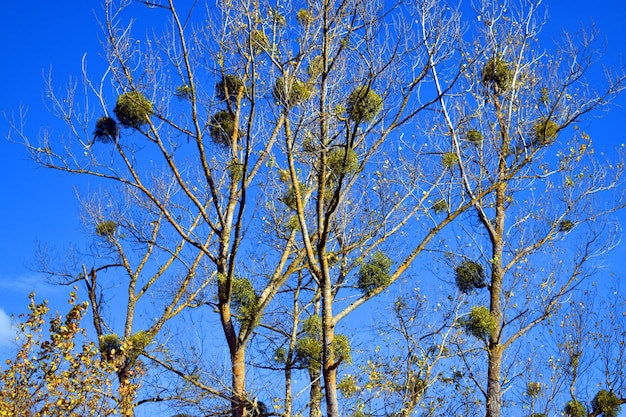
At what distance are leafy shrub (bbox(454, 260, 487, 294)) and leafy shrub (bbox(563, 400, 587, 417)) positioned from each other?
2543 millimetres

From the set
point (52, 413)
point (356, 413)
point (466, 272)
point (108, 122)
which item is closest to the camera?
point (52, 413)

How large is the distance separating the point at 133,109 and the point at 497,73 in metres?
5.80

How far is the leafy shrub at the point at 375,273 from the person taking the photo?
9.81 m

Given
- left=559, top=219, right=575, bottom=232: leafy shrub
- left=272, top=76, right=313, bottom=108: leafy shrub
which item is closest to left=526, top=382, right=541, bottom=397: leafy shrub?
left=559, top=219, right=575, bottom=232: leafy shrub

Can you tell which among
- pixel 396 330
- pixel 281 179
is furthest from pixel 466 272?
pixel 281 179

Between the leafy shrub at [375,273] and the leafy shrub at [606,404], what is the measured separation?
5084 mm

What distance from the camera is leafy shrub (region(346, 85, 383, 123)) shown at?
28.9 ft

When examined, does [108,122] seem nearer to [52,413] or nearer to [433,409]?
[52,413]

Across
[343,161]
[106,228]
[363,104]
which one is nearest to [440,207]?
[343,161]

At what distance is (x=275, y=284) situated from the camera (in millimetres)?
11016

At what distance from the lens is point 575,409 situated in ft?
41.4

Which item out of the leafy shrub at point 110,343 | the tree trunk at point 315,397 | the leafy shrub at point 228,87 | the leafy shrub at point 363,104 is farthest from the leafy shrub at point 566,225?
the leafy shrub at point 110,343

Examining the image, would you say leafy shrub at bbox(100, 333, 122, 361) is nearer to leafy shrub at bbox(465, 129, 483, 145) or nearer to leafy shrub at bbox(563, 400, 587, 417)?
leafy shrub at bbox(465, 129, 483, 145)

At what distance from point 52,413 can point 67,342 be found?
2.53 ft
